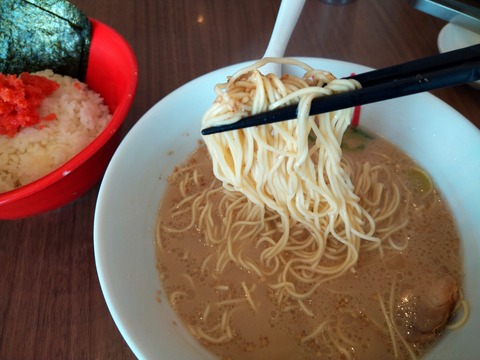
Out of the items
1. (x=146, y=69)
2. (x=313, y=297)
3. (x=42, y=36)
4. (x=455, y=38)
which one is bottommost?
(x=313, y=297)

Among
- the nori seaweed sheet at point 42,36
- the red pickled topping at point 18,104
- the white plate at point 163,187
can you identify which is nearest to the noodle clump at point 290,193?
the white plate at point 163,187

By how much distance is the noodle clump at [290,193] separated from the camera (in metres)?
1.12

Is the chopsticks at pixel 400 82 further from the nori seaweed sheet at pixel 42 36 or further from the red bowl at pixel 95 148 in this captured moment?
the nori seaweed sheet at pixel 42 36

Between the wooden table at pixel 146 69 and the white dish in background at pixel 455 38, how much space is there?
0.35 feet

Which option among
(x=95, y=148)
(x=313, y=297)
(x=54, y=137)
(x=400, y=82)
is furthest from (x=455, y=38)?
(x=54, y=137)

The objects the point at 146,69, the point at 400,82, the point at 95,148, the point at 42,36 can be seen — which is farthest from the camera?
the point at 146,69

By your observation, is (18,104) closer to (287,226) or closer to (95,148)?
(95,148)

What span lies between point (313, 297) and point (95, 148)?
89 centimetres

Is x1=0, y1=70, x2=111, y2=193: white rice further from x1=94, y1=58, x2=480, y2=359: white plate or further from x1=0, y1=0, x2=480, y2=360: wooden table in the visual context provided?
x1=94, y1=58, x2=480, y2=359: white plate

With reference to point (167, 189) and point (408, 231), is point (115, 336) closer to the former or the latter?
point (167, 189)

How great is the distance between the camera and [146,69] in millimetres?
1945

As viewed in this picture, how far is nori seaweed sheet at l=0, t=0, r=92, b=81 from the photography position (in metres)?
1.61

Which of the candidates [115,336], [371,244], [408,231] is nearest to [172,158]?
[115,336]

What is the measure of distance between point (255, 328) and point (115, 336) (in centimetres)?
44
